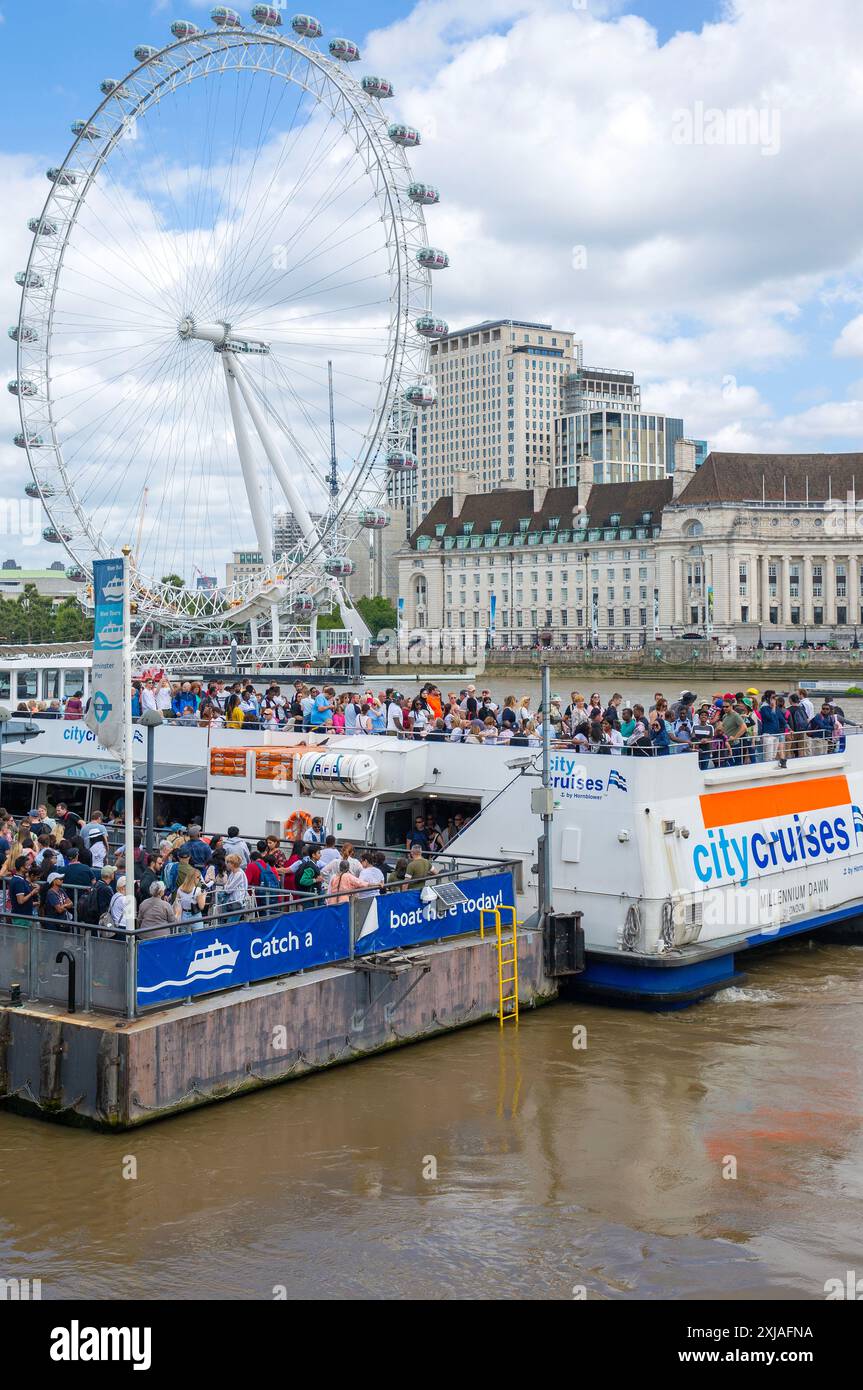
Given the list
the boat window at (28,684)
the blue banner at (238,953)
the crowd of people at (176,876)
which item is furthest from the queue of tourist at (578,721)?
the boat window at (28,684)

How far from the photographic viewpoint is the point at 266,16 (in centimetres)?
4444

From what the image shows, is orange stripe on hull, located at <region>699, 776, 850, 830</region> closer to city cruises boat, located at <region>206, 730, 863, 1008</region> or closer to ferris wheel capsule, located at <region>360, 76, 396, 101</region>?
city cruises boat, located at <region>206, 730, 863, 1008</region>

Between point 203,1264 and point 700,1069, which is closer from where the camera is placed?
point 203,1264

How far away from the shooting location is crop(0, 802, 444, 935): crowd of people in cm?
1541

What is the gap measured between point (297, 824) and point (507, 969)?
3939mm

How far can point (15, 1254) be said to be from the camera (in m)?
11.8

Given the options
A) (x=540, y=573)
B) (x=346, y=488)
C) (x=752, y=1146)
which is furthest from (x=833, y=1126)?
(x=540, y=573)

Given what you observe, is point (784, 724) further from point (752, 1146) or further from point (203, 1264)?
point (203, 1264)

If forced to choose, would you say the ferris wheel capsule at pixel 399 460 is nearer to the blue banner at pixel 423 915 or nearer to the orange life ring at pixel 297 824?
the orange life ring at pixel 297 824

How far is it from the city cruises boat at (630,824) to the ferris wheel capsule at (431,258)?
81.4ft

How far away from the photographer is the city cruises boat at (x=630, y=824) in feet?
62.4

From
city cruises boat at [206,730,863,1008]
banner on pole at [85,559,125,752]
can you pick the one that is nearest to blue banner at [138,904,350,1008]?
banner on pole at [85,559,125,752]
